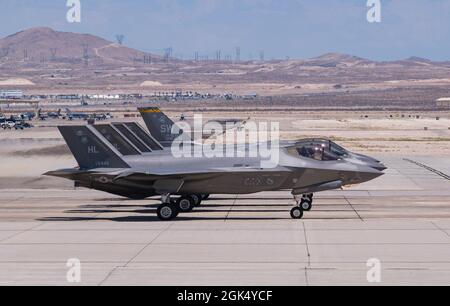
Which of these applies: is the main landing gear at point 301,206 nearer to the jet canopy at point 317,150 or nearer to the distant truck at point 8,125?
the jet canopy at point 317,150

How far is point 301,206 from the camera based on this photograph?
32.9 m

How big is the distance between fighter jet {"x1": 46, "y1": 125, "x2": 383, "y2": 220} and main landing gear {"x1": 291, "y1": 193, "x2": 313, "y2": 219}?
0.22 m

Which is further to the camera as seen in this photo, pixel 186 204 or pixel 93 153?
pixel 186 204

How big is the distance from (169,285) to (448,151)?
5346 cm

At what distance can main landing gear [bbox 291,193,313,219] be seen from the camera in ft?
105

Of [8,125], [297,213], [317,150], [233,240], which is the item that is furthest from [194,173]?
[8,125]

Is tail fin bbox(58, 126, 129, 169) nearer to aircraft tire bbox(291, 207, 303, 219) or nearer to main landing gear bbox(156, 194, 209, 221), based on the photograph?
main landing gear bbox(156, 194, 209, 221)

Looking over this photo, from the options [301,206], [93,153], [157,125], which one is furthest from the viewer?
[157,125]

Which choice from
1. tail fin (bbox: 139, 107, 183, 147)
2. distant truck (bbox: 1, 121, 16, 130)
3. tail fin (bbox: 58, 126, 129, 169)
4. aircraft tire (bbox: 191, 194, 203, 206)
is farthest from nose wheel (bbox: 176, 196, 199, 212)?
distant truck (bbox: 1, 121, 16, 130)

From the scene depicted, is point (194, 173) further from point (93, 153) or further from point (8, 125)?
point (8, 125)

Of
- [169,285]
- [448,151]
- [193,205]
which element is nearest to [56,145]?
[448,151]

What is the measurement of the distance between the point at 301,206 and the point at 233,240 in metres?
6.12

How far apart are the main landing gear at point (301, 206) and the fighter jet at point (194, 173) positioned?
0.71 feet
